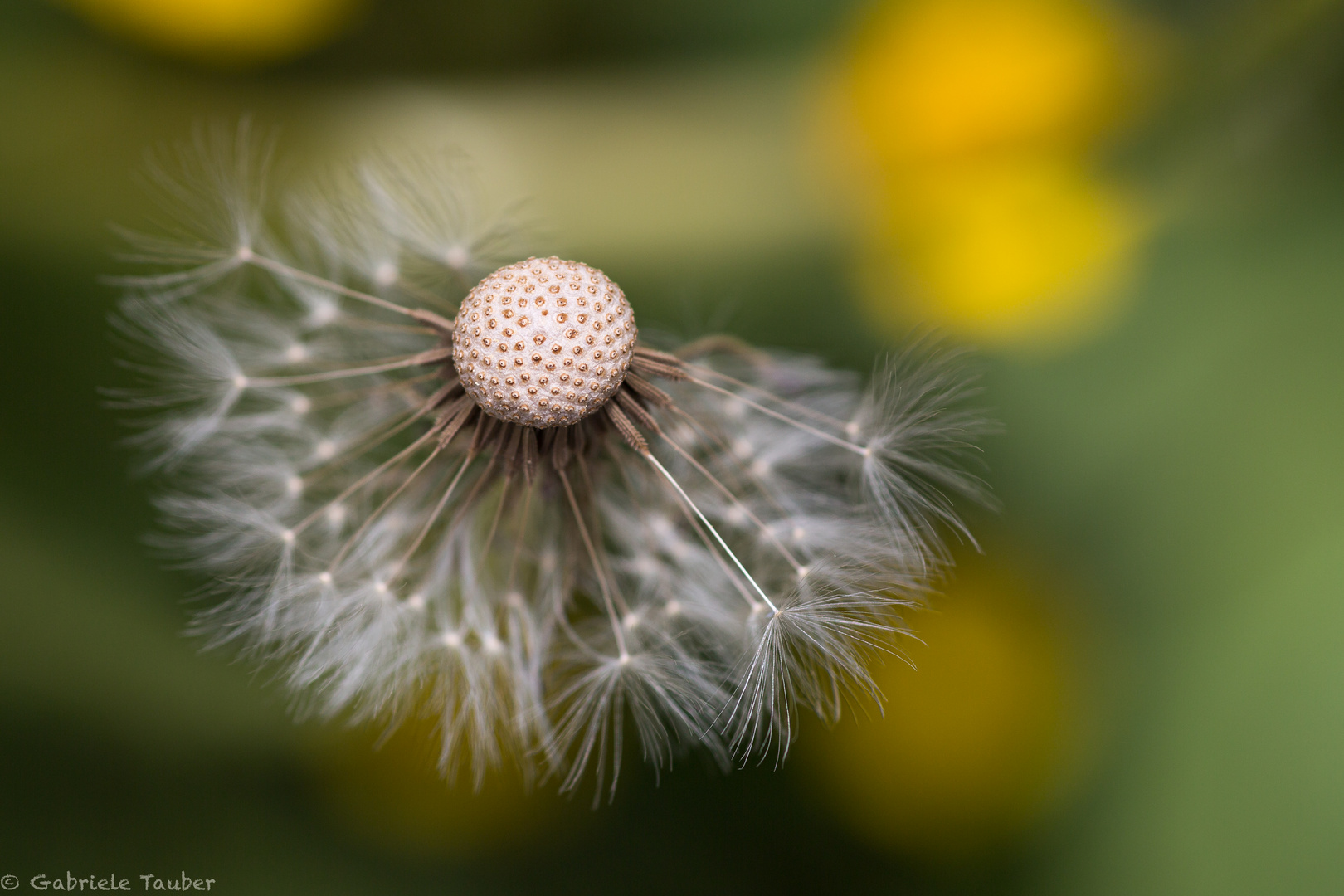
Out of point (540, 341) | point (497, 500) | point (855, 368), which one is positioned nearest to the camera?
point (540, 341)

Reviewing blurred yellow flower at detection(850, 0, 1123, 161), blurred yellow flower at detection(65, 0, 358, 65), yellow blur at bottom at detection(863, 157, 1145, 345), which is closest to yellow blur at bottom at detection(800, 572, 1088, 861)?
yellow blur at bottom at detection(863, 157, 1145, 345)

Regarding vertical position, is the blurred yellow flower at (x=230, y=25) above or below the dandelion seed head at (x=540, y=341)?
above

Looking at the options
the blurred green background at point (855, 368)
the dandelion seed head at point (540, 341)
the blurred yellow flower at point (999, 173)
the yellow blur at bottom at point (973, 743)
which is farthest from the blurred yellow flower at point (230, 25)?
the yellow blur at bottom at point (973, 743)

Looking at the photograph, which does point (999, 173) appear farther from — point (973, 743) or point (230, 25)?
point (230, 25)

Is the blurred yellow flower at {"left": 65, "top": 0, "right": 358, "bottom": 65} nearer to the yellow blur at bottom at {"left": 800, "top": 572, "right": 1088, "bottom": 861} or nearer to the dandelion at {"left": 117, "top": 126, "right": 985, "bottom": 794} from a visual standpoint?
the dandelion at {"left": 117, "top": 126, "right": 985, "bottom": 794}

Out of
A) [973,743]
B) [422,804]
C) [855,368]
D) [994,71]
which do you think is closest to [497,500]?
[855,368]

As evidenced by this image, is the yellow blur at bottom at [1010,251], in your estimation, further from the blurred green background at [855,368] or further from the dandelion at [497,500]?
the dandelion at [497,500]

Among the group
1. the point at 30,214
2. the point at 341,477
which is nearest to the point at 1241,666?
the point at 341,477
